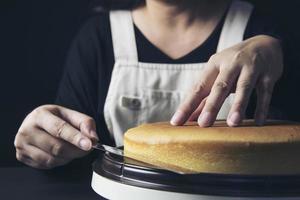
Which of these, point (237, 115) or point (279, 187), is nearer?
point (279, 187)

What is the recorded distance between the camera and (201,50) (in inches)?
46.1

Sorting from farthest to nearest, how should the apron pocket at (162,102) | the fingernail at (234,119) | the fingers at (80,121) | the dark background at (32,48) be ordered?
the dark background at (32,48) → the apron pocket at (162,102) → the fingers at (80,121) → the fingernail at (234,119)

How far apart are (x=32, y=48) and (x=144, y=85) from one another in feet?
1.13

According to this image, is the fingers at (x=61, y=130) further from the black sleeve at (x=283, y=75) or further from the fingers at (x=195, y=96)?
the black sleeve at (x=283, y=75)

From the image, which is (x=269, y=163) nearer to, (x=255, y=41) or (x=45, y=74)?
(x=255, y=41)

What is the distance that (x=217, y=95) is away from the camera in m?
0.69

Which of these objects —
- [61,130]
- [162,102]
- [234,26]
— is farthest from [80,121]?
[234,26]

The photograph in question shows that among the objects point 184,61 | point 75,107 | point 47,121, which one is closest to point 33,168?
point 47,121

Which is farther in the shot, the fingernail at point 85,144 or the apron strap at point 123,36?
the apron strap at point 123,36

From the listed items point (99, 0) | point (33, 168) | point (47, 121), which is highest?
point (99, 0)

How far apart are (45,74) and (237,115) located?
75cm

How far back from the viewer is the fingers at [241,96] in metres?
0.67

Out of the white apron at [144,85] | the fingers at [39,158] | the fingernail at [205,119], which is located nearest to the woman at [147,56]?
the white apron at [144,85]

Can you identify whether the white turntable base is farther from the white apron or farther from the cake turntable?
the white apron
